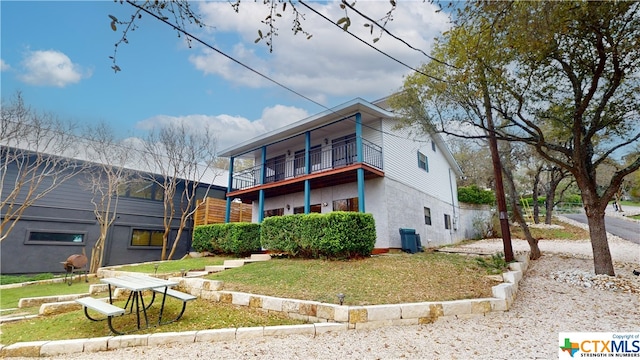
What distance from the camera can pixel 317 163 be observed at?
14406mm

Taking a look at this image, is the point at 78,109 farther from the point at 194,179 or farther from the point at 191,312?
the point at 191,312

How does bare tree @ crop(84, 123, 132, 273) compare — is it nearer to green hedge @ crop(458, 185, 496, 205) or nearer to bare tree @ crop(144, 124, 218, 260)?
bare tree @ crop(144, 124, 218, 260)

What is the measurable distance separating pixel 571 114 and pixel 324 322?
28.0 ft

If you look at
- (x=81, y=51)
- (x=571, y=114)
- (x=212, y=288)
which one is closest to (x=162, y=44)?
(x=81, y=51)

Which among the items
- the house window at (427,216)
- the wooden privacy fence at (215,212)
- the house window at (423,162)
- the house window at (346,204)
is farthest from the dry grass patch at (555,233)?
the wooden privacy fence at (215,212)

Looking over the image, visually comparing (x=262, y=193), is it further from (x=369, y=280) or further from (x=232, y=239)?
(x=369, y=280)

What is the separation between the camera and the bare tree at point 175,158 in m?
15.6

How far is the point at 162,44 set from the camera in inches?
245

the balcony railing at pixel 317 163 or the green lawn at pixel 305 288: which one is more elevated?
the balcony railing at pixel 317 163

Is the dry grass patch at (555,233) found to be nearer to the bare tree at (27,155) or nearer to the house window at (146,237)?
the house window at (146,237)

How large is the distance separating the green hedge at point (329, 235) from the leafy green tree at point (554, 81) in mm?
3722

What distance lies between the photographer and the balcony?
11562 mm

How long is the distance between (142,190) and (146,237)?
8.10ft

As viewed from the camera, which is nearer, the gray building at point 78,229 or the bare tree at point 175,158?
the gray building at point 78,229
